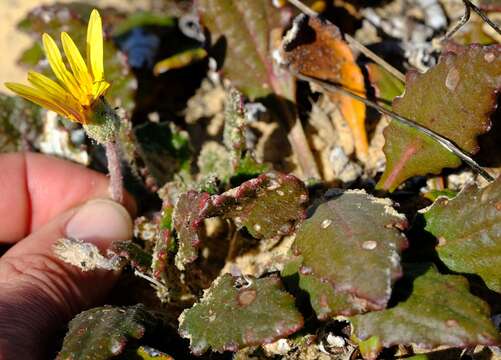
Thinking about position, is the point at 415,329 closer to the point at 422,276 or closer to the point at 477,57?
the point at 422,276

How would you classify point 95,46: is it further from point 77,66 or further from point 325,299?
point 325,299

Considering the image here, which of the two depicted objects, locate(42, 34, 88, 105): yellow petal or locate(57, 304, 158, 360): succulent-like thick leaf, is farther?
locate(42, 34, 88, 105): yellow petal

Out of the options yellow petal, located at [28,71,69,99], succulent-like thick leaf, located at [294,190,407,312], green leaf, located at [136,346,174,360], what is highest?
yellow petal, located at [28,71,69,99]

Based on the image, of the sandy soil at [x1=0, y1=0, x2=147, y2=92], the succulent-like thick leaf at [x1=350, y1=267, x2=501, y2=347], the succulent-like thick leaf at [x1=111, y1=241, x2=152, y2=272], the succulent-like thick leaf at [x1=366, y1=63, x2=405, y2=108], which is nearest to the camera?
the succulent-like thick leaf at [x1=350, y1=267, x2=501, y2=347]

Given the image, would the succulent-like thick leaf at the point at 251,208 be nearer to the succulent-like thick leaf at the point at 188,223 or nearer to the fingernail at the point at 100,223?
the succulent-like thick leaf at the point at 188,223

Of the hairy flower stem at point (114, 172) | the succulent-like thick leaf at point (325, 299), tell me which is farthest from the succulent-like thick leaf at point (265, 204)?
the hairy flower stem at point (114, 172)

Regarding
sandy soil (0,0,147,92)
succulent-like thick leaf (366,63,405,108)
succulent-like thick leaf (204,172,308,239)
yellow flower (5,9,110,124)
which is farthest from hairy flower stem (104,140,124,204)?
sandy soil (0,0,147,92)

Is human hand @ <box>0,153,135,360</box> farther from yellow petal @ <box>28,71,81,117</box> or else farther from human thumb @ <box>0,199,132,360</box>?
yellow petal @ <box>28,71,81,117</box>

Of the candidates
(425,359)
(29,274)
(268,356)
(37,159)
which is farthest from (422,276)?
(37,159)
